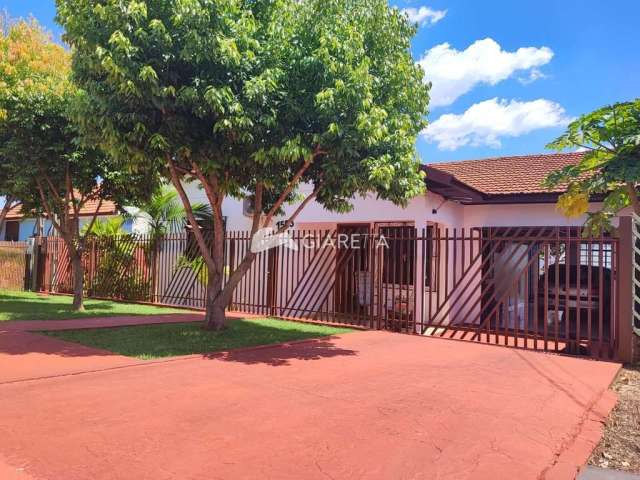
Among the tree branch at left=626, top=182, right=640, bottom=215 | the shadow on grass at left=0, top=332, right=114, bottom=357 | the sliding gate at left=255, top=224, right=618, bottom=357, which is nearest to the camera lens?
the shadow on grass at left=0, top=332, right=114, bottom=357

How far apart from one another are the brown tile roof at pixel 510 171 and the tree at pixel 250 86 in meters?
4.78

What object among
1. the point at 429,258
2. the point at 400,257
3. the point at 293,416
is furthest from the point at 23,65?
the point at 293,416

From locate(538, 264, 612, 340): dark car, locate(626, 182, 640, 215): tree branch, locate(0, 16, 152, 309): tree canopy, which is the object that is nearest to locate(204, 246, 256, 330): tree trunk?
locate(0, 16, 152, 309): tree canopy

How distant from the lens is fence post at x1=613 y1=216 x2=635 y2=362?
746cm

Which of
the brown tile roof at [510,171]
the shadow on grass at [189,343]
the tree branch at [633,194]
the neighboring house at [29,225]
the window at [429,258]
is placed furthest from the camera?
the neighboring house at [29,225]

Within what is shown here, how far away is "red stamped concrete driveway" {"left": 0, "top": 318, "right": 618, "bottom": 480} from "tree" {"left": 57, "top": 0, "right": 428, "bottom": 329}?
9.54ft

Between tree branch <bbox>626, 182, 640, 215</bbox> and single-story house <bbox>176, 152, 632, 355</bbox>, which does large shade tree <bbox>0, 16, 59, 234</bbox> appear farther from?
tree branch <bbox>626, 182, 640, 215</bbox>

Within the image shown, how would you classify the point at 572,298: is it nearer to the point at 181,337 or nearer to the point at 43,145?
the point at 181,337

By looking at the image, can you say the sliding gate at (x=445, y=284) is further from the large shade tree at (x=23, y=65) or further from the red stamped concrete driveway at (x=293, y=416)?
the large shade tree at (x=23, y=65)

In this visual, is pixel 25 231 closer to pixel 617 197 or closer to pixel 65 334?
pixel 65 334

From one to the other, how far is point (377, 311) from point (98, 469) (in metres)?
7.79

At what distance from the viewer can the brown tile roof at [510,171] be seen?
1221 cm

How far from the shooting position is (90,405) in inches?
185

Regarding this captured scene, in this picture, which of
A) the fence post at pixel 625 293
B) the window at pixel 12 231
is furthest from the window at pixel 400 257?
the window at pixel 12 231
